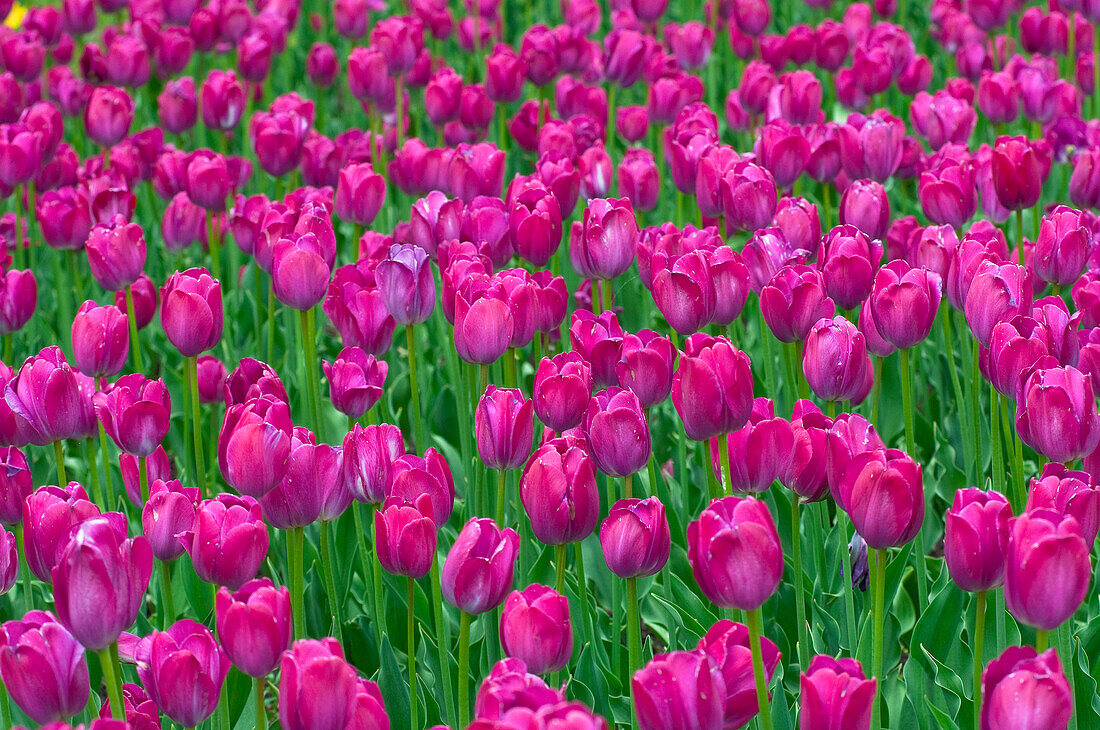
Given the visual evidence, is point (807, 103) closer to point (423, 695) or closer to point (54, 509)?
point (423, 695)

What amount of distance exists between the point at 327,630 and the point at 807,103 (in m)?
2.02

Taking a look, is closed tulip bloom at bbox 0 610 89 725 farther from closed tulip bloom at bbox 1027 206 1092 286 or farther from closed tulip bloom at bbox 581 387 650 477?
closed tulip bloom at bbox 1027 206 1092 286

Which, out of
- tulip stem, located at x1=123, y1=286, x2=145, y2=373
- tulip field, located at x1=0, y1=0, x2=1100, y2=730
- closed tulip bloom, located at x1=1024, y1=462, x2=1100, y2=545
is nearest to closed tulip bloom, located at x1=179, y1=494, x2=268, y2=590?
tulip field, located at x1=0, y1=0, x2=1100, y2=730

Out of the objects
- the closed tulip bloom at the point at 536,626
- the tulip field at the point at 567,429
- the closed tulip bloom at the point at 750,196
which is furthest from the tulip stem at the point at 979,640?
the closed tulip bloom at the point at 750,196

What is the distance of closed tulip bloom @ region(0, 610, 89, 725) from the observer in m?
1.38

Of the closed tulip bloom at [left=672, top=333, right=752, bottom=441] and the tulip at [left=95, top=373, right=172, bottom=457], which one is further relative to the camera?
the tulip at [left=95, top=373, right=172, bottom=457]

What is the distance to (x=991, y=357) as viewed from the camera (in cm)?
199

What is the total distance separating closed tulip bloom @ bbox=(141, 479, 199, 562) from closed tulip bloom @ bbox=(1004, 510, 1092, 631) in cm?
107

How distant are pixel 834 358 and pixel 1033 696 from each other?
786mm

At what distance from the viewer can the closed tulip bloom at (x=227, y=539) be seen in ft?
5.24

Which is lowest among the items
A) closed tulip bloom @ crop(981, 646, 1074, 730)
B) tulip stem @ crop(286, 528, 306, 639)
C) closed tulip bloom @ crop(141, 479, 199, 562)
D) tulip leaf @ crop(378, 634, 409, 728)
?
tulip leaf @ crop(378, 634, 409, 728)

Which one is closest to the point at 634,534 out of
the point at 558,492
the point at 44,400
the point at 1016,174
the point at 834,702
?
the point at 558,492

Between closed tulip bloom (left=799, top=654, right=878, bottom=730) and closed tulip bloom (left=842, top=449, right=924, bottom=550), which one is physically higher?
closed tulip bloom (left=842, top=449, right=924, bottom=550)

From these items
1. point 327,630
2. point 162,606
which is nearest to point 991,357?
point 327,630
